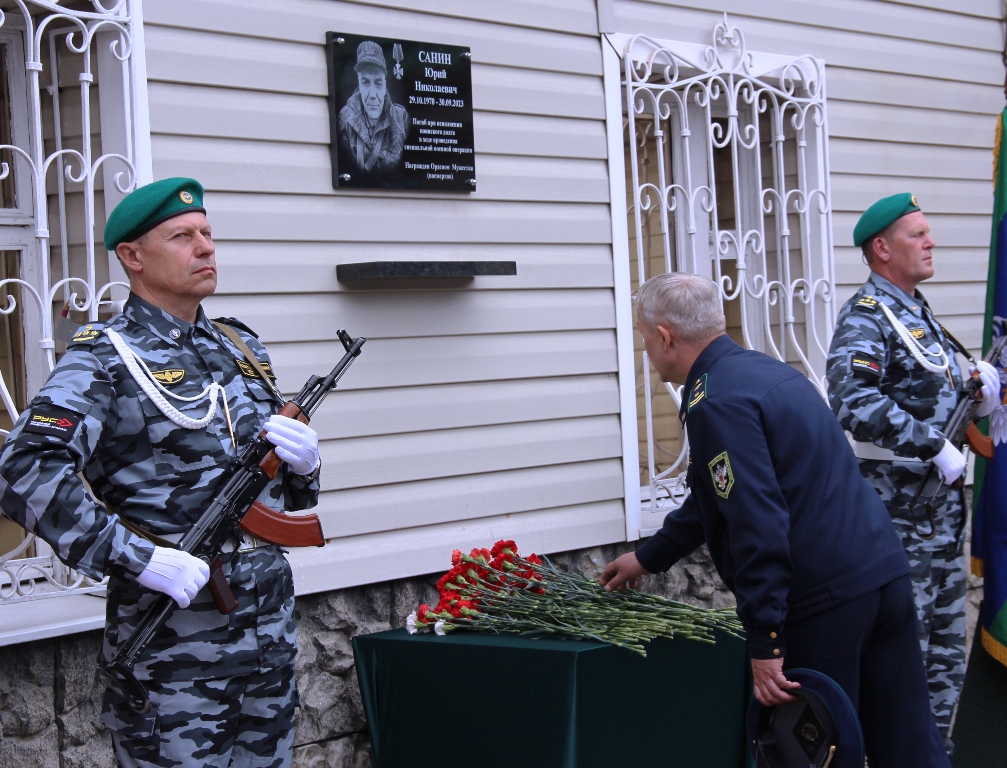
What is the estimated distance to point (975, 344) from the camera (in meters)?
5.75

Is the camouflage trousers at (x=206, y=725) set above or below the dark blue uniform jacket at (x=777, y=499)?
below

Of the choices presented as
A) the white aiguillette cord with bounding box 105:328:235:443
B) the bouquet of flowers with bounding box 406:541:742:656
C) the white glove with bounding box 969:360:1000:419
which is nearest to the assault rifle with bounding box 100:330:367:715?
the white aiguillette cord with bounding box 105:328:235:443

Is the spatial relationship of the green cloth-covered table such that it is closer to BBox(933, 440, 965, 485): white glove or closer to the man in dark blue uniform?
the man in dark blue uniform

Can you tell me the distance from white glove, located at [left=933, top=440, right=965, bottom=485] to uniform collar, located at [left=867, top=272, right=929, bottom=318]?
52cm

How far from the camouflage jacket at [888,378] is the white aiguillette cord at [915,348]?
19 mm

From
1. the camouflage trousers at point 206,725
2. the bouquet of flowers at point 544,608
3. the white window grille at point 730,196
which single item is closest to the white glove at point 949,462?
the bouquet of flowers at point 544,608

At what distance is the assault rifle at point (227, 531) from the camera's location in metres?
2.46

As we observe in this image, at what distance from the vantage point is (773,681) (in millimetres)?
2660

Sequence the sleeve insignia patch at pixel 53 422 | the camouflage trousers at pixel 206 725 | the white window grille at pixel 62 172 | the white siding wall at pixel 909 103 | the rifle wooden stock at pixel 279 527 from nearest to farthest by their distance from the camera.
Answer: the sleeve insignia patch at pixel 53 422
the camouflage trousers at pixel 206 725
the rifle wooden stock at pixel 279 527
the white window grille at pixel 62 172
the white siding wall at pixel 909 103

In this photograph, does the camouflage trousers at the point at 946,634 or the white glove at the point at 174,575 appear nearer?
the white glove at the point at 174,575

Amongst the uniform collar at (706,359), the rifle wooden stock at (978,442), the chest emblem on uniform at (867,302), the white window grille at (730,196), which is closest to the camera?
the uniform collar at (706,359)

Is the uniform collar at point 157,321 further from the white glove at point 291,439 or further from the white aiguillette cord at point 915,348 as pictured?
the white aiguillette cord at point 915,348

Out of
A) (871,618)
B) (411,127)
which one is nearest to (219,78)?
(411,127)

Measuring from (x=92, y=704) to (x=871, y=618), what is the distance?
211 centimetres
